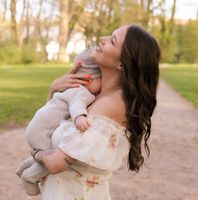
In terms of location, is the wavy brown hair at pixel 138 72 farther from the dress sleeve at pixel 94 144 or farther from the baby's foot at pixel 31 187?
the baby's foot at pixel 31 187

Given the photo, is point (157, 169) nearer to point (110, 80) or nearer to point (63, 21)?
point (110, 80)

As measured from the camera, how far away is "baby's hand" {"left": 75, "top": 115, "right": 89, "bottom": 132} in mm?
2082

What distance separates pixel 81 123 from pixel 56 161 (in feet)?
0.61

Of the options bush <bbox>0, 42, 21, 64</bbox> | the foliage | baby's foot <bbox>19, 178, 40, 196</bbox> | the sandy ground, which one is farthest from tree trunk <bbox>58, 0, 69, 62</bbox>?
baby's foot <bbox>19, 178, 40, 196</bbox>

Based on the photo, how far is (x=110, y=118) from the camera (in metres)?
2.12

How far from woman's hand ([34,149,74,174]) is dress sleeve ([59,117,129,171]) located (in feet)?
0.09

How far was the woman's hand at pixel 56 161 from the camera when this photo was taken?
2.10m

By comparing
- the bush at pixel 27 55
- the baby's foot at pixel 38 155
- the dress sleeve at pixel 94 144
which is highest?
the dress sleeve at pixel 94 144

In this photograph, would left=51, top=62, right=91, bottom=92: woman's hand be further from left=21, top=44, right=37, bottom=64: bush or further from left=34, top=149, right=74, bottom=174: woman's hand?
left=21, top=44, right=37, bottom=64: bush

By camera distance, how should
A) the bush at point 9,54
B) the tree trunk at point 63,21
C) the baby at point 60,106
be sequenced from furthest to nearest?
the tree trunk at point 63,21 < the bush at point 9,54 < the baby at point 60,106

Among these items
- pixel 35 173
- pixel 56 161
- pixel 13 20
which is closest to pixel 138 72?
pixel 56 161

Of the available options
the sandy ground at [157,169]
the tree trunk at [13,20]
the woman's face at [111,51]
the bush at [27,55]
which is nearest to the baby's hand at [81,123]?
the woman's face at [111,51]

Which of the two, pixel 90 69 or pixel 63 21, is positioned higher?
pixel 90 69

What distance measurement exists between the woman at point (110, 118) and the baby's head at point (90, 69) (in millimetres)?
31
